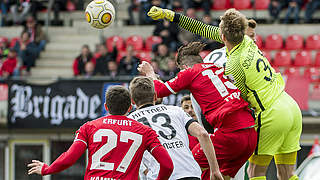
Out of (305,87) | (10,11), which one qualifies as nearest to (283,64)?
(305,87)

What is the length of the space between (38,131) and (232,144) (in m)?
10.0

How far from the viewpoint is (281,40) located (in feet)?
58.3

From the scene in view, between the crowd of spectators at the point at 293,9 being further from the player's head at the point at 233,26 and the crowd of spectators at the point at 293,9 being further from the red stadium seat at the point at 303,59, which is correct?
the player's head at the point at 233,26

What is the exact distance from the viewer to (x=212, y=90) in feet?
21.8

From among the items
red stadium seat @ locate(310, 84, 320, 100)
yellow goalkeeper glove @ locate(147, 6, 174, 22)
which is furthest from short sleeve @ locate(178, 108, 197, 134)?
red stadium seat @ locate(310, 84, 320, 100)

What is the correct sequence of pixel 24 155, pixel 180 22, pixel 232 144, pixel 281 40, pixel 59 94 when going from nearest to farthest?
pixel 232 144 < pixel 180 22 < pixel 59 94 < pixel 24 155 < pixel 281 40

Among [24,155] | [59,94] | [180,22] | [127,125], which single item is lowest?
[24,155]

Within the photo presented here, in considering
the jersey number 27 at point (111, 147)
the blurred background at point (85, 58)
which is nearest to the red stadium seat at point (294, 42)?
the blurred background at point (85, 58)

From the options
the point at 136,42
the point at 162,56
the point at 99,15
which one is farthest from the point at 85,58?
the point at 99,15

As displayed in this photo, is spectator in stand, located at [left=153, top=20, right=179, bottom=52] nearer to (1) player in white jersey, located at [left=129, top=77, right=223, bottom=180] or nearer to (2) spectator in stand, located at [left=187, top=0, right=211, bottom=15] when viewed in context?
(2) spectator in stand, located at [left=187, top=0, right=211, bottom=15]

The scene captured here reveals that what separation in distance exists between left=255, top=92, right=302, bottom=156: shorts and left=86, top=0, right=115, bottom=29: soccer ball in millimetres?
3152

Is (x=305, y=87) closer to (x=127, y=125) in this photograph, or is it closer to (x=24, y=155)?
(x=24, y=155)

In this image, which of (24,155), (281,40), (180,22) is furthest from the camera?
(281,40)

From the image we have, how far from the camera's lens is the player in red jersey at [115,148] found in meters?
5.77
